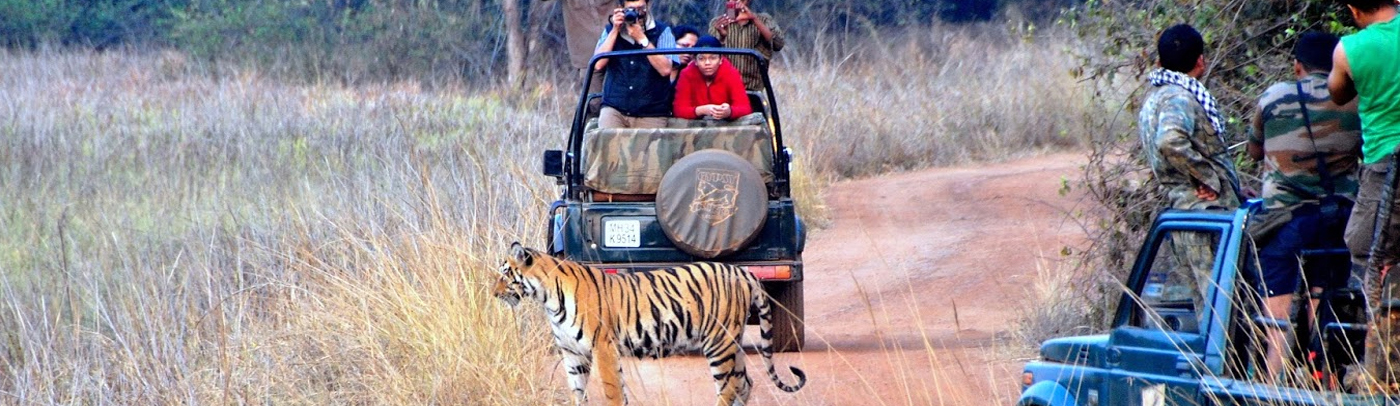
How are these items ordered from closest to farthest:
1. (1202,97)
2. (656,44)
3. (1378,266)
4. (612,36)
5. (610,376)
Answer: (1378,266) < (1202,97) < (610,376) < (612,36) < (656,44)

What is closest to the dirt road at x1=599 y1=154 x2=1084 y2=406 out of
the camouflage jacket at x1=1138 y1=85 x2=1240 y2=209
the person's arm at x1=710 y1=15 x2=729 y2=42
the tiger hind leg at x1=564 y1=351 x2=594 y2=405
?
the tiger hind leg at x1=564 y1=351 x2=594 y2=405

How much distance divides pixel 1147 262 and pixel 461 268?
3.33m

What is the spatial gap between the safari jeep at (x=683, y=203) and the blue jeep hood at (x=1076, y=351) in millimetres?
2475

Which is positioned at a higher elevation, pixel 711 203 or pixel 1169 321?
pixel 1169 321

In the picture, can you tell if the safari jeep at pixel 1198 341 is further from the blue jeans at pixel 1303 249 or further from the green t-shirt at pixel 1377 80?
the green t-shirt at pixel 1377 80

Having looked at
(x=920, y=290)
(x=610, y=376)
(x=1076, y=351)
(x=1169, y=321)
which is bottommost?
(x=920, y=290)

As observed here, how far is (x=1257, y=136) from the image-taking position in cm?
463

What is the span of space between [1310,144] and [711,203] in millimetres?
3285

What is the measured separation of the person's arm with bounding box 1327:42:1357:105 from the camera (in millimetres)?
4098

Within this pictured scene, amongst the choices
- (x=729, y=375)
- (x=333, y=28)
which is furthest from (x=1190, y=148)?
(x=333, y=28)

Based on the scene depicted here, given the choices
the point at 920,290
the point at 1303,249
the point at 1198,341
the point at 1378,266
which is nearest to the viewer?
the point at 1378,266

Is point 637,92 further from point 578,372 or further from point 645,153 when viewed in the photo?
point 578,372

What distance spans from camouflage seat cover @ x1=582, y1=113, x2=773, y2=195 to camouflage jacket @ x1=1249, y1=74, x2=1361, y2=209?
3444 mm

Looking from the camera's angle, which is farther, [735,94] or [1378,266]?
[735,94]
